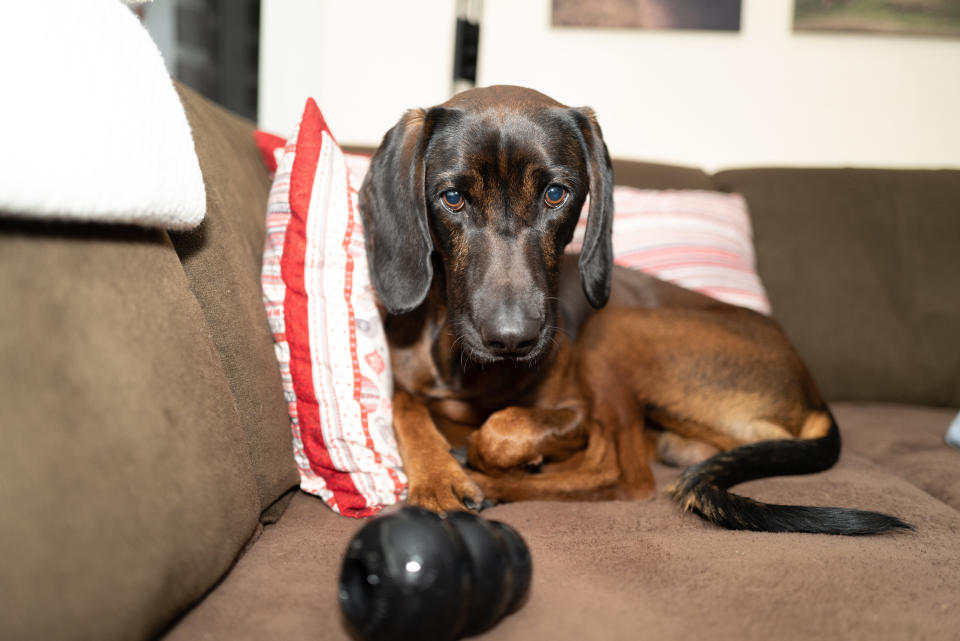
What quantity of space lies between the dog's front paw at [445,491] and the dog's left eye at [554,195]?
0.73 metres

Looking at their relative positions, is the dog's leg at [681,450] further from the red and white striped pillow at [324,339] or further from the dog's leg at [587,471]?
the red and white striped pillow at [324,339]

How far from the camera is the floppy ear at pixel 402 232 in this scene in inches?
67.9

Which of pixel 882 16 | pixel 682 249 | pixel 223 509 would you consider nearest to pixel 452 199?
pixel 223 509

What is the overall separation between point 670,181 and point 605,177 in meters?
1.20

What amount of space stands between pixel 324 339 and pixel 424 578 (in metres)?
0.82

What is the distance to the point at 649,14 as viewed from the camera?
3350 millimetres

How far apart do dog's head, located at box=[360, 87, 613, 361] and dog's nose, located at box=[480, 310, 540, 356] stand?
29 millimetres

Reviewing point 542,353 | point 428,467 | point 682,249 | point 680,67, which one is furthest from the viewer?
point 680,67

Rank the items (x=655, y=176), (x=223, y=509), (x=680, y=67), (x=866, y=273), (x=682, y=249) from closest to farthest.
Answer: (x=223, y=509), (x=682, y=249), (x=866, y=273), (x=655, y=176), (x=680, y=67)

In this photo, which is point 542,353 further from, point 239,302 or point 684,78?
point 684,78

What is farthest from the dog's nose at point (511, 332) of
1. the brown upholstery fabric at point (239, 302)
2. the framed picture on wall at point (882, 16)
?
the framed picture on wall at point (882, 16)

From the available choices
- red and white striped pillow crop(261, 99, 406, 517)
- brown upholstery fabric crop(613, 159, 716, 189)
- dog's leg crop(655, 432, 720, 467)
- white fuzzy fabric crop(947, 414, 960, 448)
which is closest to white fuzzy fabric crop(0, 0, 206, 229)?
red and white striped pillow crop(261, 99, 406, 517)

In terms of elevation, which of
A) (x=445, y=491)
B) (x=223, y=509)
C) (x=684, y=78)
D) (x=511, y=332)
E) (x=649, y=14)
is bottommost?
(x=445, y=491)

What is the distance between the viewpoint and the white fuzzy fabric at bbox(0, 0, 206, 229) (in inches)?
34.6
